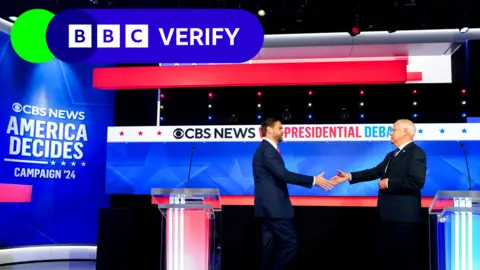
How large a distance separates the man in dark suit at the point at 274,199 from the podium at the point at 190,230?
47 cm

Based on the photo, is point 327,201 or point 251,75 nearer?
point 327,201

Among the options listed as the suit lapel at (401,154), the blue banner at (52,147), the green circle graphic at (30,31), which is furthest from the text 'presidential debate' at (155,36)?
the blue banner at (52,147)

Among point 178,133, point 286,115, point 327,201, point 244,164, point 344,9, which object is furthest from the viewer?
point 286,115

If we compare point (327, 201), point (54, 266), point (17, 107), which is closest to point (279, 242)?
point (327, 201)

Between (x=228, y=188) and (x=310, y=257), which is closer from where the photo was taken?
(x=310, y=257)

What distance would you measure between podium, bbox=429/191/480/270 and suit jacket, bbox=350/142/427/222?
285 mm

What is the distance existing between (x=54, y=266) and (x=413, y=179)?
14.9ft

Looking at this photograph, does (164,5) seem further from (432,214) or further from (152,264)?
(432,214)

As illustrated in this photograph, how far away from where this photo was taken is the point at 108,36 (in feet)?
12.1

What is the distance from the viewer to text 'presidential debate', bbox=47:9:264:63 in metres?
Answer: 3.66

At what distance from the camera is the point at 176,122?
689 centimetres

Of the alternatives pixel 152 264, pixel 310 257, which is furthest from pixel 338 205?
pixel 152 264

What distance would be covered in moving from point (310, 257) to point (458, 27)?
11.9 ft

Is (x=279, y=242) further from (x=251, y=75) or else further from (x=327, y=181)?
(x=251, y=75)
